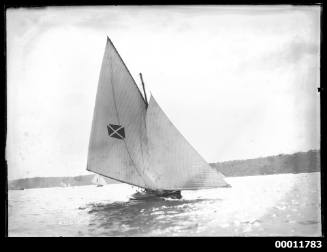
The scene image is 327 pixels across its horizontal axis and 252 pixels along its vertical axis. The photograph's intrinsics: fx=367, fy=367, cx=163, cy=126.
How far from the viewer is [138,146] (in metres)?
15.8

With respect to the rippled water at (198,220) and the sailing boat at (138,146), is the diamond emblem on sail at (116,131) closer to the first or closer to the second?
the sailing boat at (138,146)

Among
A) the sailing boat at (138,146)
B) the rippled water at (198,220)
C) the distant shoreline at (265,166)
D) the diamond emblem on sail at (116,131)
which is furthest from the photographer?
the diamond emblem on sail at (116,131)

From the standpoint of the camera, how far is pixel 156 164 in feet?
50.2

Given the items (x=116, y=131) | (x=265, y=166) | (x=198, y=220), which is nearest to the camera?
(x=198, y=220)

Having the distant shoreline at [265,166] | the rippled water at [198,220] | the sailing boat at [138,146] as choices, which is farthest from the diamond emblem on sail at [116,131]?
the rippled water at [198,220]

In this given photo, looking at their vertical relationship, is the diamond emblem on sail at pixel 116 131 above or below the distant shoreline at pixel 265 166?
above

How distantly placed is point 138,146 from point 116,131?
115 cm

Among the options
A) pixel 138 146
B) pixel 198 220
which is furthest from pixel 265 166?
pixel 138 146

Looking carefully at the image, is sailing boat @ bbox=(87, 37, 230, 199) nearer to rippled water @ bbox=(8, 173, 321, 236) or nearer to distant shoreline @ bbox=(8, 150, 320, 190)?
distant shoreline @ bbox=(8, 150, 320, 190)

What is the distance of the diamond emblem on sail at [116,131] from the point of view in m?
15.3

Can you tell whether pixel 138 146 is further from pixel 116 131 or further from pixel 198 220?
pixel 198 220
